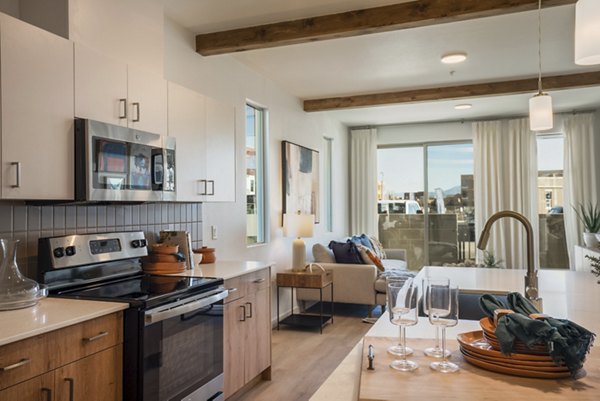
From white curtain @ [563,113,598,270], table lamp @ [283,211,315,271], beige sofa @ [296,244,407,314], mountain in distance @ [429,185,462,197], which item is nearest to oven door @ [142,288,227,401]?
table lamp @ [283,211,315,271]

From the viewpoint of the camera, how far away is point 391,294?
3.85ft

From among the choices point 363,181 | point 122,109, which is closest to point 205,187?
point 122,109

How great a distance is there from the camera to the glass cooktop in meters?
2.06

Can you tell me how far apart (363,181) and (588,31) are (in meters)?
6.40

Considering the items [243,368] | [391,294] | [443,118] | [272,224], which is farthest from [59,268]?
[443,118]

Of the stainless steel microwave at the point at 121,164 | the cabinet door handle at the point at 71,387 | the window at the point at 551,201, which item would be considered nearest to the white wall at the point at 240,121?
the stainless steel microwave at the point at 121,164

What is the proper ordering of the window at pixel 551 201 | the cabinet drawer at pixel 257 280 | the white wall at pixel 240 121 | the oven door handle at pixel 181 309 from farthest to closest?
the window at pixel 551 201
the white wall at pixel 240 121
the cabinet drawer at pixel 257 280
the oven door handle at pixel 181 309

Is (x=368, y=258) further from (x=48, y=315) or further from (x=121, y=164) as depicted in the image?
(x=48, y=315)

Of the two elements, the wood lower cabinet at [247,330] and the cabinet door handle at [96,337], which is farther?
the wood lower cabinet at [247,330]

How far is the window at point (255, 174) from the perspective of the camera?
457 centimetres

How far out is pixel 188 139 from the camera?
2953mm

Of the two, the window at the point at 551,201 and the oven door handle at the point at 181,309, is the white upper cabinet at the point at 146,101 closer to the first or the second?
the oven door handle at the point at 181,309

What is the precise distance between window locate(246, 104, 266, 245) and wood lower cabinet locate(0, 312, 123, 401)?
2.55 meters

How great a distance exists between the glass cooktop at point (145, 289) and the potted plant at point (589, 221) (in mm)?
5402
